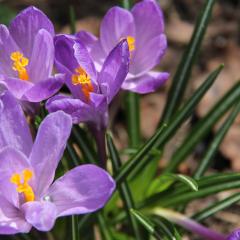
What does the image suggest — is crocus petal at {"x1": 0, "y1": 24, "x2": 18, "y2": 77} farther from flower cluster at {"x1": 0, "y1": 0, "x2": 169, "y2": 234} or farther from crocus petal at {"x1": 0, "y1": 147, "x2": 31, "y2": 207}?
crocus petal at {"x1": 0, "y1": 147, "x2": 31, "y2": 207}

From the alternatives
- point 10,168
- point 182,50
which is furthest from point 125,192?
point 182,50

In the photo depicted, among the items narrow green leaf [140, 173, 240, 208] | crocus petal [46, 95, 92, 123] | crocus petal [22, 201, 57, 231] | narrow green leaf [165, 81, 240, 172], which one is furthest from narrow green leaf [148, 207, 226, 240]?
crocus petal [22, 201, 57, 231]

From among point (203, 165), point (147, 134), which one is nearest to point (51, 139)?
point (203, 165)

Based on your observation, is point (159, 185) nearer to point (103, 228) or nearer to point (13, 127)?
point (103, 228)

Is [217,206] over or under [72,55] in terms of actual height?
under

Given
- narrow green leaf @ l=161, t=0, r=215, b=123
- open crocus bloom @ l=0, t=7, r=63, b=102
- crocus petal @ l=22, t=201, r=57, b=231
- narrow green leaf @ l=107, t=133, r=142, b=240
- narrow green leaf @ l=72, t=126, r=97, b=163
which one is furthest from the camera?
narrow green leaf @ l=161, t=0, r=215, b=123
